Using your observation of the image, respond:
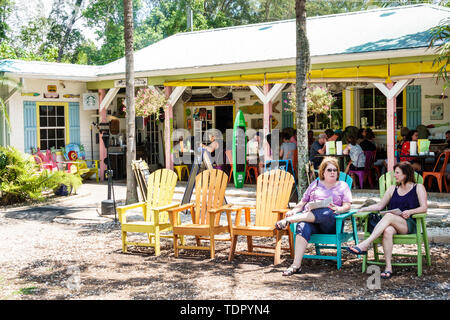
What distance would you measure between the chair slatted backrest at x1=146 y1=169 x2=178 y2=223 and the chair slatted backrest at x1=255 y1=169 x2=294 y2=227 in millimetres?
1326

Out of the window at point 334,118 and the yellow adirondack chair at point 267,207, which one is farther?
the window at point 334,118

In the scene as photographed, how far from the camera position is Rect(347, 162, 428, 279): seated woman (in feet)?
17.2

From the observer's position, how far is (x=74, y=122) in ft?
49.7

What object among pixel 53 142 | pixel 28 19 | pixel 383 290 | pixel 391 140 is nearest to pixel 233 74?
pixel 391 140

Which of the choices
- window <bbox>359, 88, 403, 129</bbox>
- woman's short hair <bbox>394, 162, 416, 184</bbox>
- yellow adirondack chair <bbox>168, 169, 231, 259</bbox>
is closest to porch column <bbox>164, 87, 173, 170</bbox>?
window <bbox>359, 88, 403, 129</bbox>

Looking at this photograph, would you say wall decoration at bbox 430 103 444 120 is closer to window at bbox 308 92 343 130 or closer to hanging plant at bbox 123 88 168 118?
window at bbox 308 92 343 130

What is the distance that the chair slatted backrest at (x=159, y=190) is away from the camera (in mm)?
7055

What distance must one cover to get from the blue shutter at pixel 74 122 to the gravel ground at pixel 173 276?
7753 millimetres

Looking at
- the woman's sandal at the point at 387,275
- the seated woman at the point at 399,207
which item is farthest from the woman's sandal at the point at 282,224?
the woman's sandal at the point at 387,275

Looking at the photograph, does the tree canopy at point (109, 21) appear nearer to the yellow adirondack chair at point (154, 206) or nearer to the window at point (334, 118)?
the window at point (334, 118)

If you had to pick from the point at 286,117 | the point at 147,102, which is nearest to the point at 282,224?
the point at 147,102

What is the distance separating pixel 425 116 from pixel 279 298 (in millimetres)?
9788
